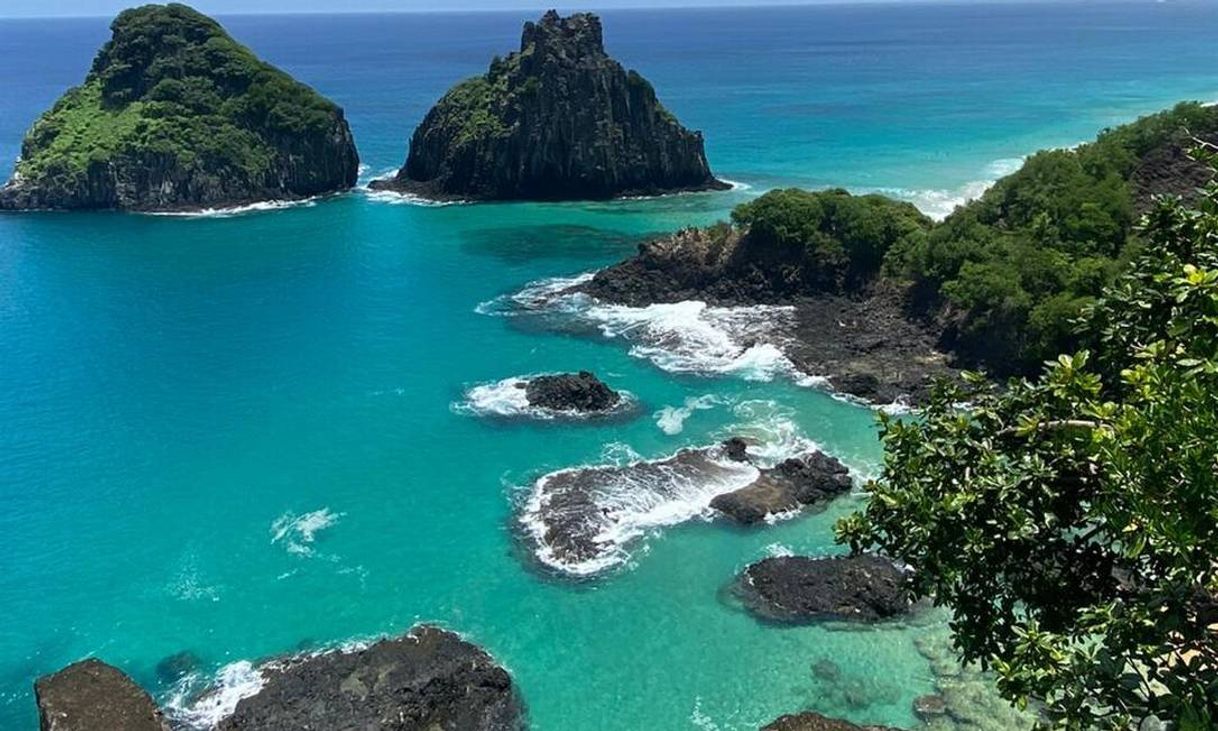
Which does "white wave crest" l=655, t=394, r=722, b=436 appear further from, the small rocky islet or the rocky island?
the small rocky islet

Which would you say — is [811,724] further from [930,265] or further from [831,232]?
[831,232]

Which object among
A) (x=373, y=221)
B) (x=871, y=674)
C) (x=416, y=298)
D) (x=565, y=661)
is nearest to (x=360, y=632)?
(x=565, y=661)

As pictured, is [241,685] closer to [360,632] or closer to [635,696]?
[360,632]

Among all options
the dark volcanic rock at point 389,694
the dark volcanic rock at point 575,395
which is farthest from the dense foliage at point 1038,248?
the dark volcanic rock at point 389,694

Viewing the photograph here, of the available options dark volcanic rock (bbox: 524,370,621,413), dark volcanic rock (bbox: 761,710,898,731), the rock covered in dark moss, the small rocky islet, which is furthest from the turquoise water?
the rock covered in dark moss

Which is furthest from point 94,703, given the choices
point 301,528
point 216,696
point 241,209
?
point 241,209
